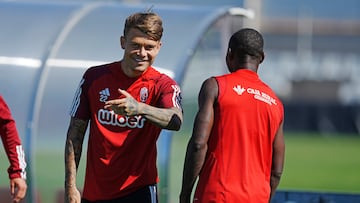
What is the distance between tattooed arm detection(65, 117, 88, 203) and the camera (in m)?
7.20

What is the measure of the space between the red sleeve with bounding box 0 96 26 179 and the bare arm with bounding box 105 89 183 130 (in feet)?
5.43

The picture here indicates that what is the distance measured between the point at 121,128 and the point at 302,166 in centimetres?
2793

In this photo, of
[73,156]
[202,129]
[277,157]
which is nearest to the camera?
[202,129]

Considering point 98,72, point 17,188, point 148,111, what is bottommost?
point 17,188

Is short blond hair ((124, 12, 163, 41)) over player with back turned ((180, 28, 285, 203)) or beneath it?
over

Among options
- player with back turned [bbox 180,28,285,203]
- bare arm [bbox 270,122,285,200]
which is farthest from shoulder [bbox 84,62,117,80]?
bare arm [bbox 270,122,285,200]

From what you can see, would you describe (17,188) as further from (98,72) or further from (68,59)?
(68,59)

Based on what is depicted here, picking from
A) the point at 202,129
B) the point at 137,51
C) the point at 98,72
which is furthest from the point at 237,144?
the point at 98,72

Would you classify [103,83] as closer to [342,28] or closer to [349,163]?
[349,163]

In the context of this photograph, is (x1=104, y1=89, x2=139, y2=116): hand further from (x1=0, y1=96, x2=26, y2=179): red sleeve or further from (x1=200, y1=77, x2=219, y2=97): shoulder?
(x1=0, y1=96, x2=26, y2=179): red sleeve

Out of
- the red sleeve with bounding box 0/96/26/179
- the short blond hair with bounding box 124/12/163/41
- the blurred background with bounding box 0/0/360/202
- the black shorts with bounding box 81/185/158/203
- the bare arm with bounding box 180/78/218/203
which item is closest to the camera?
the short blond hair with bounding box 124/12/163/41

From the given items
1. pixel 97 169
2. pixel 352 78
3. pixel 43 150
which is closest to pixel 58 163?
pixel 43 150

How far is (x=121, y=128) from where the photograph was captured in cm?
715

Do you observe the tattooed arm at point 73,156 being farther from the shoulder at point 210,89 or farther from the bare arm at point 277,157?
the bare arm at point 277,157
